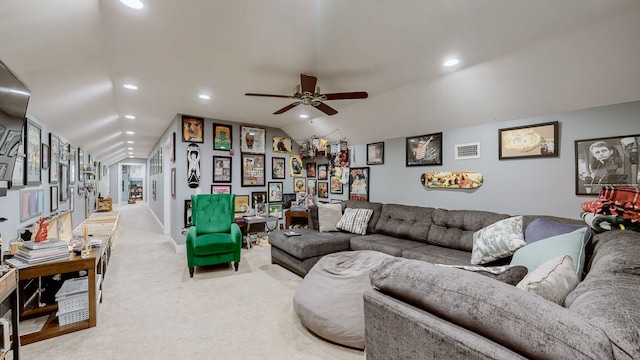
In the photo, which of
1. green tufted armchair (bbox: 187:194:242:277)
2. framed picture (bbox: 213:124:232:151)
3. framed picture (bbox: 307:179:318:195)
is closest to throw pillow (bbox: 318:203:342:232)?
green tufted armchair (bbox: 187:194:242:277)

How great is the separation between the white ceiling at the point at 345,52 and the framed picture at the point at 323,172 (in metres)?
2.21

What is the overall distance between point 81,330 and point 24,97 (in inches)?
76.2

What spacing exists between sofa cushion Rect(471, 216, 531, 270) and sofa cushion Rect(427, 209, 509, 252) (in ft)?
1.16

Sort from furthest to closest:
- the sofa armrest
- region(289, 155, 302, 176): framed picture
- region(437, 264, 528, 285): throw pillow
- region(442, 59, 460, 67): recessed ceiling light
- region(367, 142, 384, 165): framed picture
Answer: region(289, 155, 302, 176): framed picture → region(367, 142, 384, 165): framed picture → region(442, 59, 460, 67): recessed ceiling light → region(437, 264, 528, 285): throw pillow → the sofa armrest

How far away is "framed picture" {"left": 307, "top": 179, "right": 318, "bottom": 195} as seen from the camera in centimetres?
596

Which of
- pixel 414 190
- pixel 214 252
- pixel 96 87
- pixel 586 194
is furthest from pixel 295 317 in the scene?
pixel 96 87

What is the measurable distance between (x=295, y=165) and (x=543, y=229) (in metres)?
4.68

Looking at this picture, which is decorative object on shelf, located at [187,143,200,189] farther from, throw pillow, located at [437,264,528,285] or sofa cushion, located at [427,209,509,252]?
throw pillow, located at [437,264,528,285]

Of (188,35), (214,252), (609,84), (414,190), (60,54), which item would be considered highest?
(188,35)

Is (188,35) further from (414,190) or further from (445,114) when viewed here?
(414,190)

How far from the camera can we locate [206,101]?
13.1ft

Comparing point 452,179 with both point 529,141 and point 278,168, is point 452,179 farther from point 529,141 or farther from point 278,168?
point 278,168

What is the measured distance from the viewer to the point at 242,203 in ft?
17.8

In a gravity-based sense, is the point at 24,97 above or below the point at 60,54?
below
